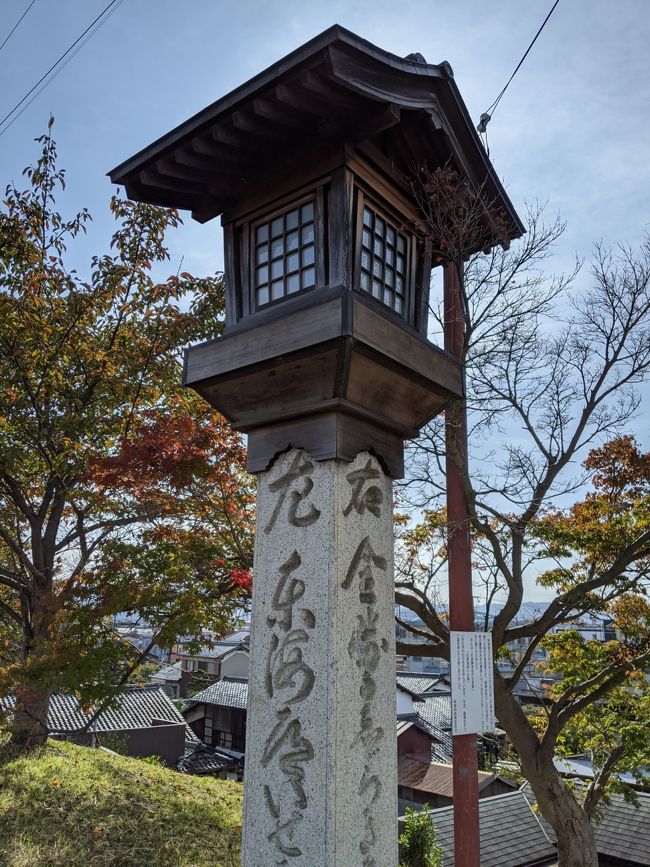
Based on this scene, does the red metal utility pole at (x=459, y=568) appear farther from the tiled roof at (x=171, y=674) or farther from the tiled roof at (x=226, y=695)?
the tiled roof at (x=171, y=674)

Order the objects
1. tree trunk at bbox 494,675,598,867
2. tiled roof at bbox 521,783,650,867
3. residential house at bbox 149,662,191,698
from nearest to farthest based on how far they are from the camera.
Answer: tree trunk at bbox 494,675,598,867
tiled roof at bbox 521,783,650,867
residential house at bbox 149,662,191,698

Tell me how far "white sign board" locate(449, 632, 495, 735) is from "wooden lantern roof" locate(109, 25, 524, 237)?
11.6 ft

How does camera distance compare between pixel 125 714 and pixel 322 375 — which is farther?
pixel 125 714

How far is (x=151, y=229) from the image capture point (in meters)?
8.92

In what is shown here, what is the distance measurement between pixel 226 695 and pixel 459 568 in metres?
29.7

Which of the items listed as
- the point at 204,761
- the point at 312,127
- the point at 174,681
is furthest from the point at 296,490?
the point at 174,681

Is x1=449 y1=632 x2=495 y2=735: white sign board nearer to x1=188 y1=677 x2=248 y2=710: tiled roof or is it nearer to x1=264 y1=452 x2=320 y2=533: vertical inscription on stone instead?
x1=264 y1=452 x2=320 y2=533: vertical inscription on stone

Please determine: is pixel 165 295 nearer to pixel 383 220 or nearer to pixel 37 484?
pixel 37 484

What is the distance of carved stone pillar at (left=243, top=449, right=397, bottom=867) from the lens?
3352 millimetres

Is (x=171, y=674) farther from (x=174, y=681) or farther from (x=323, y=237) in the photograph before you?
(x=323, y=237)

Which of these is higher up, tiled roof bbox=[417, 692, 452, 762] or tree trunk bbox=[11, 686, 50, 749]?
tree trunk bbox=[11, 686, 50, 749]

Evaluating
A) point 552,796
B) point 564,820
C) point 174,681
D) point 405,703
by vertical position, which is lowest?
point 174,681

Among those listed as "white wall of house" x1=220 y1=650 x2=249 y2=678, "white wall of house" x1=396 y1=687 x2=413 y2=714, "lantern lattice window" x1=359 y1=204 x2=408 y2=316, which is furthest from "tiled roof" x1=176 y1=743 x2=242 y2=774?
"lantern lattice window" x1=359 y1=204 x2=408 y2=316

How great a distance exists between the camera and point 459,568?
5.10 m
